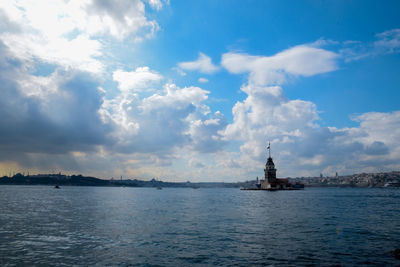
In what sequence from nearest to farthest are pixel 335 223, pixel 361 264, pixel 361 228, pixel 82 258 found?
pixel 361 264 < pixel 82 258 < pixel 361 228 < pixel 335 223

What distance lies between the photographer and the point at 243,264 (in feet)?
67.2

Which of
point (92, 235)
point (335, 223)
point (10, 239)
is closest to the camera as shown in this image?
point (10, 239)

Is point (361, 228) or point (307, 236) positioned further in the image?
point (361, 228)

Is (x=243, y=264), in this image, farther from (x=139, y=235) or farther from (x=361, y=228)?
(x=361, y=228)

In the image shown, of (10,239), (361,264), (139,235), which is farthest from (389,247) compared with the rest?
(10,239)

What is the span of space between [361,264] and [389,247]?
7461 millimetres

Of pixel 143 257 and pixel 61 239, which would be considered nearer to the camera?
pixel 143 257

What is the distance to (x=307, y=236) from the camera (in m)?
30.3

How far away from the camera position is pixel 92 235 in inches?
1232

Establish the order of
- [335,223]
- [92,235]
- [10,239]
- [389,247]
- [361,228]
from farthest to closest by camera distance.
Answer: [335,223] < [361,228] < [92,235] < [10,239] < [389,247]

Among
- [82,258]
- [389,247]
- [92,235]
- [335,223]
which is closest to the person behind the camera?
[82,258]

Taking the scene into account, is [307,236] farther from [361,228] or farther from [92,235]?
[92,235]

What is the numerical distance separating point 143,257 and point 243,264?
817 cm

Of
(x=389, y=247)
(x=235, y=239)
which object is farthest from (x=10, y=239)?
(x=389, y=247)
